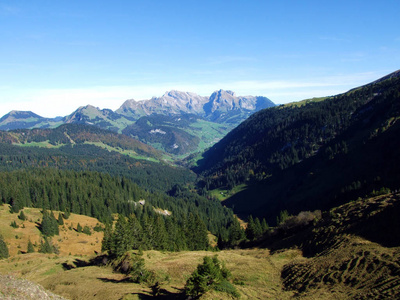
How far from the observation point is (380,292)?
99.1 feet

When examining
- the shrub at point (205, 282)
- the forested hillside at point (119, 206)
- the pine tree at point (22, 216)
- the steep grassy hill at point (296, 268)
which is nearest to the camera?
the shrub at point (205, 282)

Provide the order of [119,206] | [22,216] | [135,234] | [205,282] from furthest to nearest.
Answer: [119,206] < [22,216] < [135,234] < [205,282]

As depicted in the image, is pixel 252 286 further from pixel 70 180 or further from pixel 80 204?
pixel 70 180

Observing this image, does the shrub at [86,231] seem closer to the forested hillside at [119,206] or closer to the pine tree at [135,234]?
the forested hillside at [119,206]


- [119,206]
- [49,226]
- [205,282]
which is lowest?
[119,206]

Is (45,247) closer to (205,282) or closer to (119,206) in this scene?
(119,206)

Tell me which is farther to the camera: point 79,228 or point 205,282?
point 79,228

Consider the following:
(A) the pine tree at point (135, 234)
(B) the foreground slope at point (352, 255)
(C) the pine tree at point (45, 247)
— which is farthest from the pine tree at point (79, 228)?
(B) the foreground slope at point (352, 255)

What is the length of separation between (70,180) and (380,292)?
155160mm

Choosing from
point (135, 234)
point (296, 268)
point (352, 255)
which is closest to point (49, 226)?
point (135, 234)

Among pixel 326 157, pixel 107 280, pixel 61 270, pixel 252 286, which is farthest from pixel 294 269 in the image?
pixel 326 157

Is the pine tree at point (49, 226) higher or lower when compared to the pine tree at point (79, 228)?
higher

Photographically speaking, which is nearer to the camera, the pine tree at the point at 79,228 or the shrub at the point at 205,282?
the shrub at the point at 205,282

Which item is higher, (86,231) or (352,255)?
(352,255)
